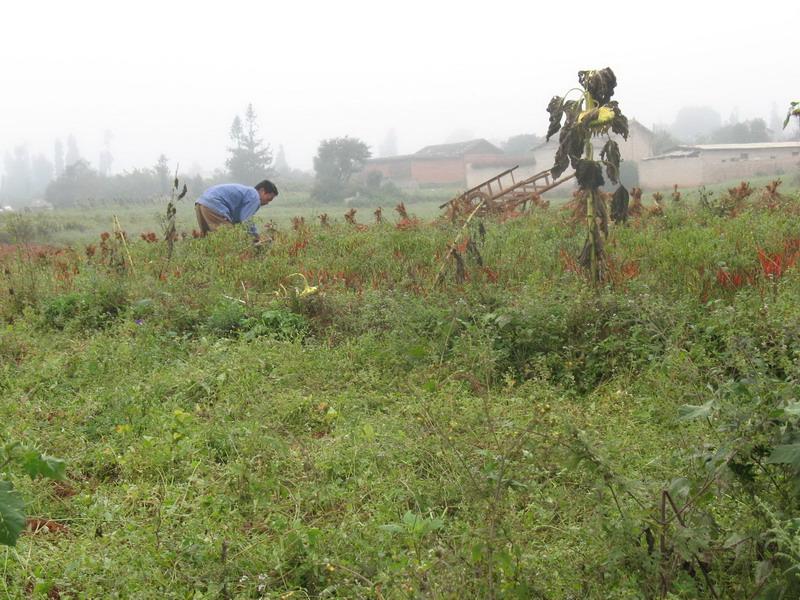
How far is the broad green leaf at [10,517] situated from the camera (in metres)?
2.04

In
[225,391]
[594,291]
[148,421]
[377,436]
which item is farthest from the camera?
[594,291]

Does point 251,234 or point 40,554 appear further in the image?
point 251,234

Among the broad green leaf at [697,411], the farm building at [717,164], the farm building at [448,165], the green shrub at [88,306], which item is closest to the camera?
the broad green leaf at [697,411]

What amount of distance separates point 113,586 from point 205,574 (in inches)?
13.9

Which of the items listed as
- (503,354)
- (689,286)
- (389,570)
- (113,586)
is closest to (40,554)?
(113,586)

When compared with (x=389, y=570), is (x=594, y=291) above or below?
above

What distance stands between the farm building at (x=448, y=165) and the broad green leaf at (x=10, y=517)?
178ft

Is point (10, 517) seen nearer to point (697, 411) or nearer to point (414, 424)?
point (697, 411)

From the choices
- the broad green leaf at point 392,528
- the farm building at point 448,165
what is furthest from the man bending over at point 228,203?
the farm building at point 448,165

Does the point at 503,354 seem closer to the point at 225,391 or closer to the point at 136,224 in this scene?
the point at 225,391

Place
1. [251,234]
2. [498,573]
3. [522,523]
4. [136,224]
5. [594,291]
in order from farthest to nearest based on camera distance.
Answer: [136,224]
[251,234]
[594,291]
[522,523]
[498,573]

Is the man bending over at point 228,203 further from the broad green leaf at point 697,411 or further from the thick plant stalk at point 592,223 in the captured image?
the broad green leaf at point 697,411

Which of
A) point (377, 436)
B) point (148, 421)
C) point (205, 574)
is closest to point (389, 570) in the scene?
point (205, 574)

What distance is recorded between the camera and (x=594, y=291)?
18.9ft
